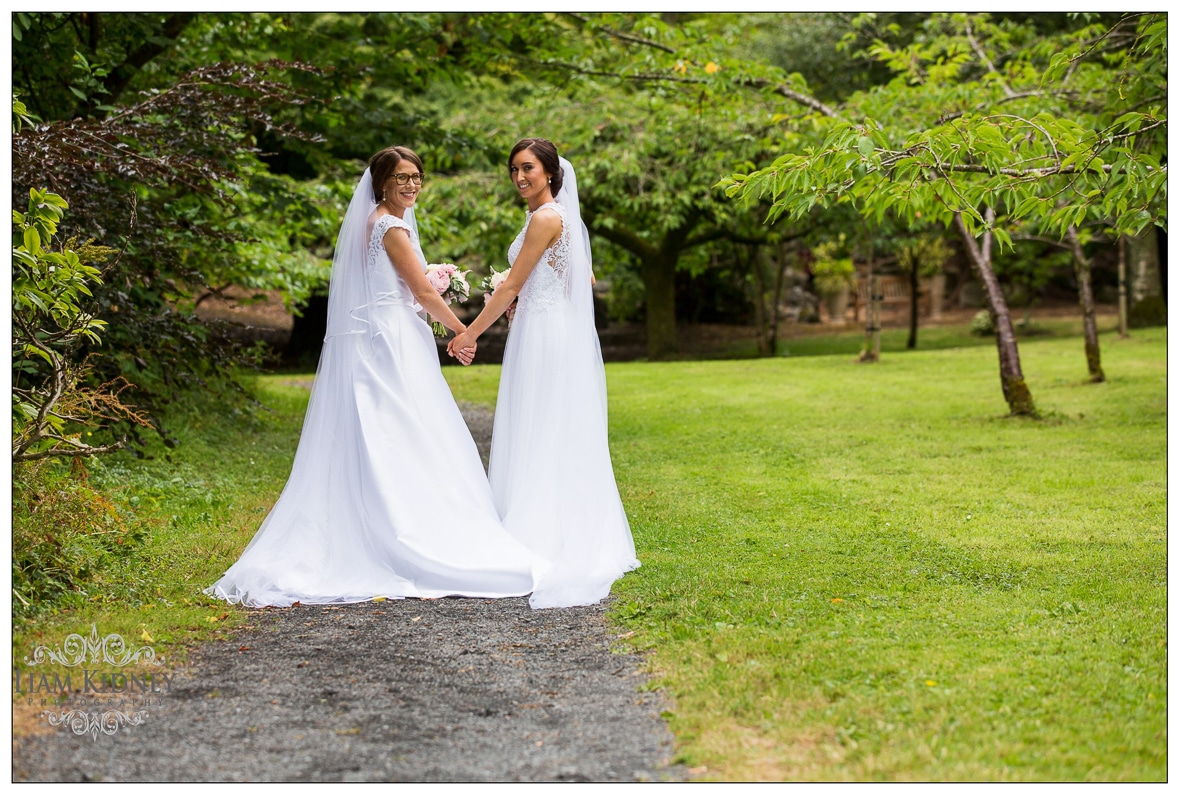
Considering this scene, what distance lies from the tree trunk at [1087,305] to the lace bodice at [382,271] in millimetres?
9688

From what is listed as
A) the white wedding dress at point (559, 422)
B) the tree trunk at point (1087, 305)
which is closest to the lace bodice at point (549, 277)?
the white wedding dress at point (559, 422)

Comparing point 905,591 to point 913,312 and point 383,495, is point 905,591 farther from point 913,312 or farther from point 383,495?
point 913,312

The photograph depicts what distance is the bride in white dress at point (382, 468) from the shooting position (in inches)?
208

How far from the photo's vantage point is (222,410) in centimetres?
1104

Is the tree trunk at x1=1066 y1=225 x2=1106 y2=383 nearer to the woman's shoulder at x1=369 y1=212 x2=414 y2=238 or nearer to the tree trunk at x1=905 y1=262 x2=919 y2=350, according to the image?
the tree trunk at x1=905 y1=262 x2=919 y2=350

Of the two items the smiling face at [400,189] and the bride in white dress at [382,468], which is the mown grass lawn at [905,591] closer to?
the bride in white dress at [382,468]

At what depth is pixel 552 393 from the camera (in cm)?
575

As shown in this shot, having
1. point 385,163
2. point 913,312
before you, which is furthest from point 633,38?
point 913,312

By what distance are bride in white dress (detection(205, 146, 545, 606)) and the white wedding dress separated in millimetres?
201

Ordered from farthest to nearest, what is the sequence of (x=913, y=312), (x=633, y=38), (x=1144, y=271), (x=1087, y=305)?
(x=913, y=312)
(x=1144, y=271)
(x=1087, y=305)
(x=633, y=38)

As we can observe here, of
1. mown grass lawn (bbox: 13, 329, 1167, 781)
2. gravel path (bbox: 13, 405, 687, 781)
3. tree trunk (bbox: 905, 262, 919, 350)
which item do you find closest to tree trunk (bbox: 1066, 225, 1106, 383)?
mown grass lawn (bbox: 13, 329, 1167, 781)

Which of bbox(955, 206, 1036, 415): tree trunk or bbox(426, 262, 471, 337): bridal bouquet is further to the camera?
bbox(955, 206, 1036, 415): tree trunk

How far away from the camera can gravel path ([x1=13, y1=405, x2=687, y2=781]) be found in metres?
3.25

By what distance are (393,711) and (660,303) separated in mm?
19588
